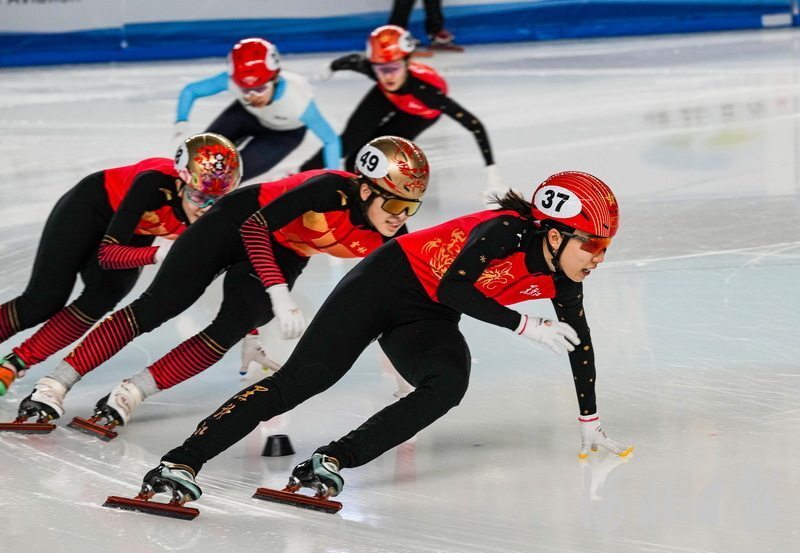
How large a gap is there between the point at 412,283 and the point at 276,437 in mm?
590

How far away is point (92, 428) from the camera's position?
3816 millimetres

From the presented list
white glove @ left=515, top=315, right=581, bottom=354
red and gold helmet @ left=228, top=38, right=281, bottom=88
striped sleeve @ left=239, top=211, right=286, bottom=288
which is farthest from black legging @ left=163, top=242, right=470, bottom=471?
red and gold helmet @ left=228, top=38, right=281, bottom=88

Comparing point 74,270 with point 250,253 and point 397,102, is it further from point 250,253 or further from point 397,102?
point 397,102

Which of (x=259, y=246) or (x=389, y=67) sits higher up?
(x=389, y=67)

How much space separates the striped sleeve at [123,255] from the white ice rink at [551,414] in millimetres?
460

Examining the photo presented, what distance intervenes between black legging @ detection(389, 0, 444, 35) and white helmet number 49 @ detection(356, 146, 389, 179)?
10758mm

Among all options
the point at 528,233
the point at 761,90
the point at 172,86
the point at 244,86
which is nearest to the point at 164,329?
the point at 244,86

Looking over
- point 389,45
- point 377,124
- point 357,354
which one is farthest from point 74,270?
point 377,124

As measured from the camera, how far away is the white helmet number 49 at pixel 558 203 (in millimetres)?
3309

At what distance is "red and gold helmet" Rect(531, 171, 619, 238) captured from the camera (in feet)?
10.8

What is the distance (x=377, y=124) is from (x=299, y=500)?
4279 millimetres

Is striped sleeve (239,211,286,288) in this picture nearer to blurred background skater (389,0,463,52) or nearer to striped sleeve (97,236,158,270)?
striped sleeve (97,236,158,270)

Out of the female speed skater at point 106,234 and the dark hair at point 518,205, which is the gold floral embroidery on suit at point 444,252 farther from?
the female speed skater at point 106,234

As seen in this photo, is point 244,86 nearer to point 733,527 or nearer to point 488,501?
point 488,501
